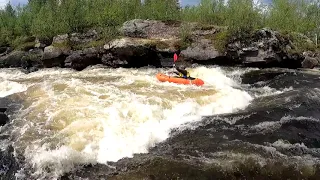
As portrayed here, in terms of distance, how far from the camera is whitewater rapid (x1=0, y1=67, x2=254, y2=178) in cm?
1152

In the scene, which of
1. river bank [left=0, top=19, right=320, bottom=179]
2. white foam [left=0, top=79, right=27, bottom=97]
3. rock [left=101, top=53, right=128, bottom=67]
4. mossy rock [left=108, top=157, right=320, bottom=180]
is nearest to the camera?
mossy rock [left=108, top=157, right=320, bottom=180]

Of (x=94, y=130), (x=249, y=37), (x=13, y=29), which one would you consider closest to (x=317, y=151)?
(x=94, y=130)

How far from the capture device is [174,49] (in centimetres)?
3142

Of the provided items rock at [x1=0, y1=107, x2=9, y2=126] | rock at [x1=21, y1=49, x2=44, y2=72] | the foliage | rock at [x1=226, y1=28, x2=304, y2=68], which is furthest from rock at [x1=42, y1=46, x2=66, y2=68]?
rock at [x1=0, y1=107, x2=9, y2=126]

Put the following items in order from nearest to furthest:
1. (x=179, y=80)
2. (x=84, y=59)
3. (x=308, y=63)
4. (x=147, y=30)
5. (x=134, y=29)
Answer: (x=179, y=80) < (x=84, y=59) < (x=308, y=63) < (x=134, y=29) < (x=147, y=30)

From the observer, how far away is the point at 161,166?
1038 cm

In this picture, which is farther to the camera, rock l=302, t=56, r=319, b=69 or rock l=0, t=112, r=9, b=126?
rock l=302, t=56, r=319, b=69

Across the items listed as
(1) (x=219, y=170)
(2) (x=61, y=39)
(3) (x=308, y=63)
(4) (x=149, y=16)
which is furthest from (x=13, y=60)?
(1) (x=219, y=170)

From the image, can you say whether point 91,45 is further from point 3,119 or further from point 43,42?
point 3,119

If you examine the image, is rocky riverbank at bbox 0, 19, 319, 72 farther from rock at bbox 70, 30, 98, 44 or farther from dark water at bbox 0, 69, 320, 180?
dark water at bbox 0, 69, 320, 180

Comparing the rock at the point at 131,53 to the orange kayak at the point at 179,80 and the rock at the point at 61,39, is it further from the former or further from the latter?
the orange kayak at the point at 179,80

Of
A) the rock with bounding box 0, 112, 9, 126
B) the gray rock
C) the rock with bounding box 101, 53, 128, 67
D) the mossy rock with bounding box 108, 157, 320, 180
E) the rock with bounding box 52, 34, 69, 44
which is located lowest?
the mossy rock with bounding box 108, 157, 320, 180

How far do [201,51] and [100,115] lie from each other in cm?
1793

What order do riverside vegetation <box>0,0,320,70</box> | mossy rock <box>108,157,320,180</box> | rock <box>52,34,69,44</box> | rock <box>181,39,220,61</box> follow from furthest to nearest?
rock <box>52,34,69,44</box>, riverside vegetation <box>0,0,320,70</box>, rock <box>181,39,220,61</box>, mossy rock <box>108,157,320,180</box>
